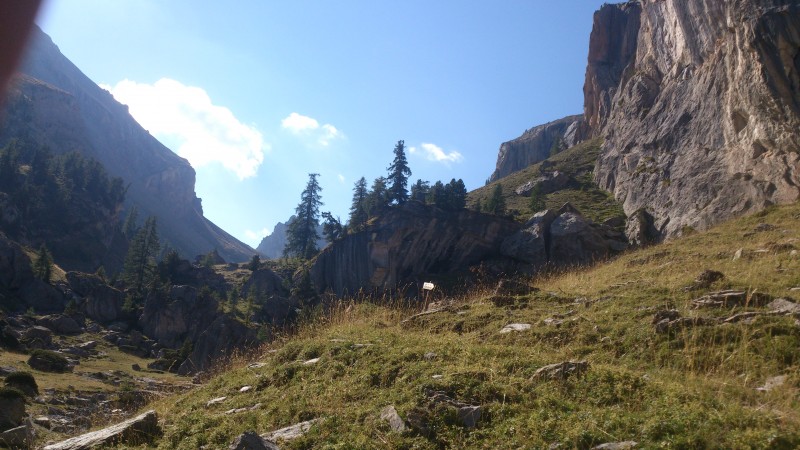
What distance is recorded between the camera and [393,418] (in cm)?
591

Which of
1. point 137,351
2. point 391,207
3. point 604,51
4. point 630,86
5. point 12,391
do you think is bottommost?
point 137,351

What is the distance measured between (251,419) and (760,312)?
6565 millimetres

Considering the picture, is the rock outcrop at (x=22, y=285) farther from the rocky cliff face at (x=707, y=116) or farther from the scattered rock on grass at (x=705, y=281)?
the scattered rock on grass at (x=705, y=281)

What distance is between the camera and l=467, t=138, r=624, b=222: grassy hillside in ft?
180

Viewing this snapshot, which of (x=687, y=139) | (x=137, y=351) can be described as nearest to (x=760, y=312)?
(x=687, y=139)

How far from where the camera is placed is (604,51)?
303 feet

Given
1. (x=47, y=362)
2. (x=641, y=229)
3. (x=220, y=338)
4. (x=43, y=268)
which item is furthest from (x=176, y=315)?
(x=641, y=229)

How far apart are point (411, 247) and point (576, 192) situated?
19.8 m

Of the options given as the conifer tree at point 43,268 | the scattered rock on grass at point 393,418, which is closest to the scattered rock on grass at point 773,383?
the scattered rock on grass at point 393,418

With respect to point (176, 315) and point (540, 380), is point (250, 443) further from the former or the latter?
point (176, 315)

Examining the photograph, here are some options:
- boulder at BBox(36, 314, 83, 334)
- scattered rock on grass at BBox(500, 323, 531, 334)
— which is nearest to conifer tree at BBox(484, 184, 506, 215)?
boulder at BBox(36, 314, 83, 334)

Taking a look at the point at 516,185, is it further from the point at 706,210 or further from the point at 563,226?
the point at 706,210

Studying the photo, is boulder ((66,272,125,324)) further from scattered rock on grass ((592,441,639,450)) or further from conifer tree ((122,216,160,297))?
scattered rock on grass ((592,441,639,450))

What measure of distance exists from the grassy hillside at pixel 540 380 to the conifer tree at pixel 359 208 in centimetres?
4918
